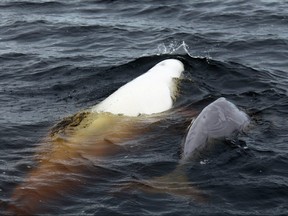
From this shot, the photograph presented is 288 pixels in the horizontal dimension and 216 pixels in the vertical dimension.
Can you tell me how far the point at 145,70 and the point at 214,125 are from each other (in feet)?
17.7

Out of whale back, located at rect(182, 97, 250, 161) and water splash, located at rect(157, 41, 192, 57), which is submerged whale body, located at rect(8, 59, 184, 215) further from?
water splash, located at rect(157, 41, 192, 57)

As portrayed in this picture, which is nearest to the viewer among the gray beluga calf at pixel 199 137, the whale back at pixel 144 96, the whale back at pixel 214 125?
the gray beluga calf at pixel 199 137

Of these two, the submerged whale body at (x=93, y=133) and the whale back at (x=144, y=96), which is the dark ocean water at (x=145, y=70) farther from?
the whale back at (x=144, y=96)

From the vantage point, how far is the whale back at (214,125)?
1009cm

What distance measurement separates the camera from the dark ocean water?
872 centimetres

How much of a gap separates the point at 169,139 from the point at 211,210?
2733 mm

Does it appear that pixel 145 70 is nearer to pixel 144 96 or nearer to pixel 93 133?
pixel 144 96

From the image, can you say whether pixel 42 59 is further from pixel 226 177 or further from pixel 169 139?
pixel 226 177

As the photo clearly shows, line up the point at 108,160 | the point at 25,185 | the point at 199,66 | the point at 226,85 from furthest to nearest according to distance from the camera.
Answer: the point at 199,66 < the point at 226,85 < the point at 108,160 < the point at 25,185

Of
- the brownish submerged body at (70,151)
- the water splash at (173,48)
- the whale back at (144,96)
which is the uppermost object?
the water splash at (173,48)

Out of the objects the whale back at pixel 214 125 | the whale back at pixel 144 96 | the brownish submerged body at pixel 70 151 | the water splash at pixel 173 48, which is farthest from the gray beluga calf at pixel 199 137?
the water splash at pixel 173 48

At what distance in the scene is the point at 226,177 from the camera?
9.20 m

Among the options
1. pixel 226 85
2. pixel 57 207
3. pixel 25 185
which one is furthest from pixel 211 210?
pixel 226 85

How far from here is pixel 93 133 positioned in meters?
11.3
